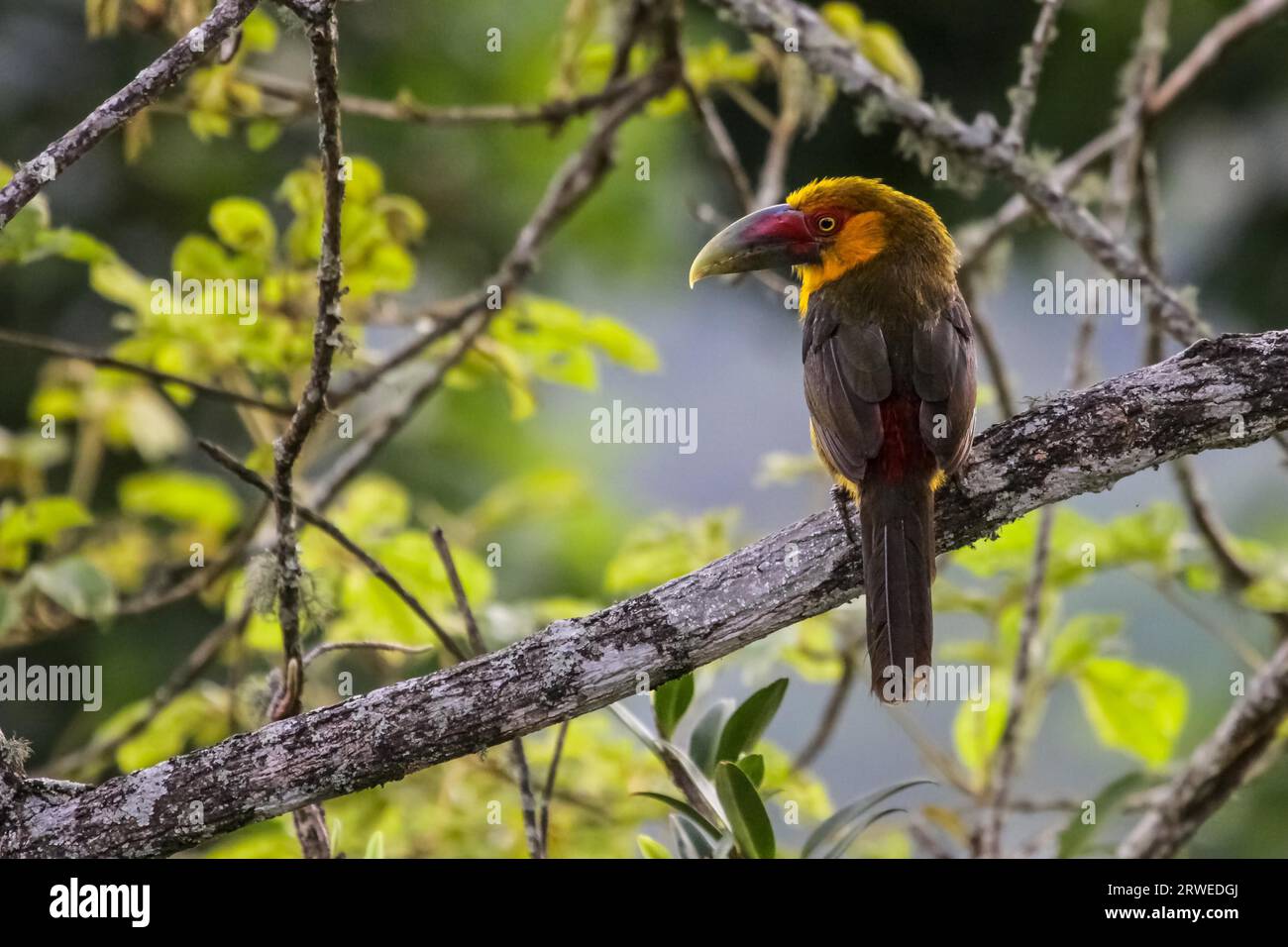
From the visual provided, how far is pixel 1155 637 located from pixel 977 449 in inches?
235

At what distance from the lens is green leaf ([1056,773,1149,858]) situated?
124 inches

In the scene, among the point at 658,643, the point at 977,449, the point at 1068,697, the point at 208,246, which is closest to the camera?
the point at 658,643

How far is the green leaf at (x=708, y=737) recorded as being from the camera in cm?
270

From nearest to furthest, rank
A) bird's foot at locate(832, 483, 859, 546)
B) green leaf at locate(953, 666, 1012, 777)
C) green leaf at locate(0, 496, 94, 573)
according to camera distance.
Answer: bird's foot at locate(832, 483, 859, 546) < green leaf at locate(0, 496, 94, 573) < green leaf at locate(953, 666, 1012, 777)

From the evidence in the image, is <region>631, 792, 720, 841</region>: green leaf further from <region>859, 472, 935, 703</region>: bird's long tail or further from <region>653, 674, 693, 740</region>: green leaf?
<region>859, 472, 935, 703</region>: bird's long tail

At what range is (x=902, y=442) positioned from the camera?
2893 millimetres

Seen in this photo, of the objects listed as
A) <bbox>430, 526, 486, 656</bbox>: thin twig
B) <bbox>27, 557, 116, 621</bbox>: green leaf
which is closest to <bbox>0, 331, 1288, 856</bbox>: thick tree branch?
<bbox>430, 526, 486, 656</bbox>: thin twig

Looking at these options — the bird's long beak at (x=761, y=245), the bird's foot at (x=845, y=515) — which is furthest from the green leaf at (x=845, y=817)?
the bird's long beak at (x=761, y=245)

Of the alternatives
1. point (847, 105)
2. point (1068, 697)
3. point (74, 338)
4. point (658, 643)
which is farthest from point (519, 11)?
point (658, 643)

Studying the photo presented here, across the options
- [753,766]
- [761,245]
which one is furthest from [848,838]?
[761,245]

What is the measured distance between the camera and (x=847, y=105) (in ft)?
21.3

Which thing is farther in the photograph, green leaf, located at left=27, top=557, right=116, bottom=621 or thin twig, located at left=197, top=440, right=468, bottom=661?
green leaf, located at left=27, top=557, right=116, bottom=621

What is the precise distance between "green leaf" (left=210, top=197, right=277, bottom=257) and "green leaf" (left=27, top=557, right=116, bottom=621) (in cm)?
88

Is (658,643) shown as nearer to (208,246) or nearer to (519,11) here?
(208,246)
